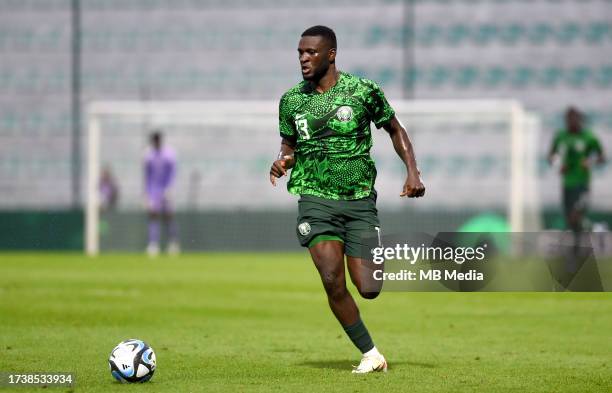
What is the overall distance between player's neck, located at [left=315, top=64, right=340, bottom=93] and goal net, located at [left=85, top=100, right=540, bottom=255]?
16.6 m

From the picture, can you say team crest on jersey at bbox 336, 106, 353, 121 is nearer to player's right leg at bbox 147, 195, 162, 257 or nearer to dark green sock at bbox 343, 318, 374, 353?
dark green sock at bbox 343, 318, 374, 353

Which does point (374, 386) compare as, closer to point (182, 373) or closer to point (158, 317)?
point (182, 373)

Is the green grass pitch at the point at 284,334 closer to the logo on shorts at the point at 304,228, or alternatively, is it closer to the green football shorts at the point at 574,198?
the logo on shorts at the point at 304,228

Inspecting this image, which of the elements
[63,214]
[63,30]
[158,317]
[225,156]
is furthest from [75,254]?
[158,317]

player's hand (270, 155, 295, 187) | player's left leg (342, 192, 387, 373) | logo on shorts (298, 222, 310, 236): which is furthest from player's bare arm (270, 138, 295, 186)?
player's left leg (342, 192, 387, 373)

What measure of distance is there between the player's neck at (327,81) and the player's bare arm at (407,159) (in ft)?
1.52

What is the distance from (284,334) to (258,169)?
17.5 metres

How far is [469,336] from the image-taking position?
11.0 metres

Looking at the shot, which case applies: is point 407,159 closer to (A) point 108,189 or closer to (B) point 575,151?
(B) point 575,151

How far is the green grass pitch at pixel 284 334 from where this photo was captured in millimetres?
8023

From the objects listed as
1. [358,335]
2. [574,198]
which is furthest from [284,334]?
[574,198]

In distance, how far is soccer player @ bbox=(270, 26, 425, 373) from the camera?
8.18 m

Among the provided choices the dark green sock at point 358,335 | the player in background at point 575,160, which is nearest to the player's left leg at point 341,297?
the dark green sock at point 358,335

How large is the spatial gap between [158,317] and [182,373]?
165 inches
